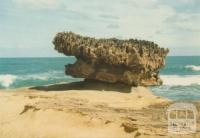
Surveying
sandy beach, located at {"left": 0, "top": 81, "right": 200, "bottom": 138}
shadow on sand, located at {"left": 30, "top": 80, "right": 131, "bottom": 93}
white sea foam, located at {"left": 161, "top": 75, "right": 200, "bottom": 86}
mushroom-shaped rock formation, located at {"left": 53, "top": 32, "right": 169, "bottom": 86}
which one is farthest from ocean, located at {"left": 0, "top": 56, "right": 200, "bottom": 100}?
sandy beach, located at {"left": 0, "top": 81, "right": 200, "bottom": 138}

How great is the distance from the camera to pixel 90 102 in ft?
49.5

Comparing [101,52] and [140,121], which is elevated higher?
[101,52]

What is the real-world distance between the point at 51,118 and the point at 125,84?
230 inches

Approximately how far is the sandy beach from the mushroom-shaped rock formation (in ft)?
5.30

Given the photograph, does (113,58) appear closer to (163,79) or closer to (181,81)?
(181,81)

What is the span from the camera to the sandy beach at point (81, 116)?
470 inches

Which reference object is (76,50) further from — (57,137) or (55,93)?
(57,137)

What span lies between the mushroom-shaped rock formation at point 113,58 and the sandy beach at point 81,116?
5.30 ft

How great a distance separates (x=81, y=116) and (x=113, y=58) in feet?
18.4

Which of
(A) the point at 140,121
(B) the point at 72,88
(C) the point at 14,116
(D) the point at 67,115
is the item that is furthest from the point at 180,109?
(B) the point at 72,88

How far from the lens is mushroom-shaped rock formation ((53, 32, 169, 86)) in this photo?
18.2m

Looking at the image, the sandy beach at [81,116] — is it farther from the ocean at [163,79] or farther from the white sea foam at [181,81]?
the white sea foam at [181,81]

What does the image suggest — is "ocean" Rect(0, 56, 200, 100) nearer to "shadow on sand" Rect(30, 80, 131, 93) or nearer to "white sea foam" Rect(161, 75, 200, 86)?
"white sea foam" Rect(161, 75, 200, 86)

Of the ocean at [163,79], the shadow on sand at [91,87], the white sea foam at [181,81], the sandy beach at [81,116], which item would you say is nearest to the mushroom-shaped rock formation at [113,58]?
the shadow on sand at [91,87]
